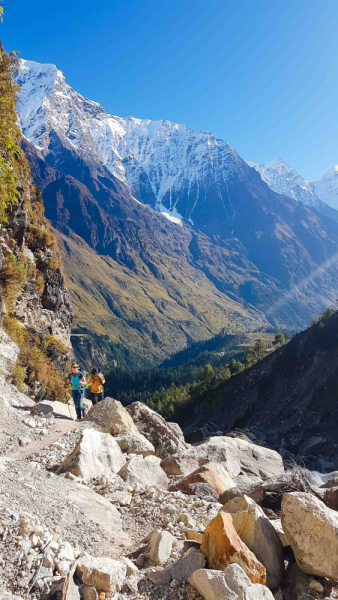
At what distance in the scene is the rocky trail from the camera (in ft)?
18.1

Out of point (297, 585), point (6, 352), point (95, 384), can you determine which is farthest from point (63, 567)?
point (6, 352)

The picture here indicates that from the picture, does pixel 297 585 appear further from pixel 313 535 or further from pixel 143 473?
pixel 143 473

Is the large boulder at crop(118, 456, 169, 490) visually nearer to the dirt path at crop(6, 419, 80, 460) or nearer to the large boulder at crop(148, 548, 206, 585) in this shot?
the dirt path at crop(6, 419, 80, 460)

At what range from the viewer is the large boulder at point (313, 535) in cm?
674

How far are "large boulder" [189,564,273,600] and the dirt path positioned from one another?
265 inches

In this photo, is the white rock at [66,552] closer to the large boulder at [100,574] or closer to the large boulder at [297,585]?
the large boulder at [100,574]

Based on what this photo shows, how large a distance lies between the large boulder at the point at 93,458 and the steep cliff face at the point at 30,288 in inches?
402

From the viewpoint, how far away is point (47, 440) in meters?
13.4

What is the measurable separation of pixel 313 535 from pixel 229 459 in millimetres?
13977

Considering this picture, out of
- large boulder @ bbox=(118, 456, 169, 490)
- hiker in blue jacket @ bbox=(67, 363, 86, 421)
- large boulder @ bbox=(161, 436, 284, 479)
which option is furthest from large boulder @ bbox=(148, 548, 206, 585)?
hiker in blue jacket @ bbox=(67, 363, 86, 421)

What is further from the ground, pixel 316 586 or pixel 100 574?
pixel 100 574

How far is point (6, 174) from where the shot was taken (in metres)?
11.0

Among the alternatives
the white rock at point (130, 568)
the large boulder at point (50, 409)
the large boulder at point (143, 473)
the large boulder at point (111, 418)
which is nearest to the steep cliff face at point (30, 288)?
the large boulder at point (50, 409)

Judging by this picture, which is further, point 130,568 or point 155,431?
point 155,431
